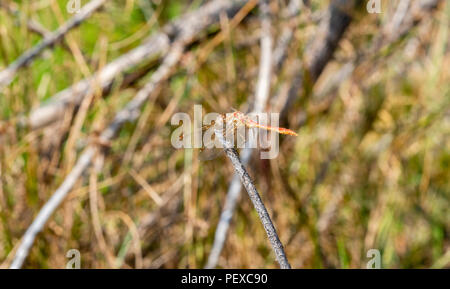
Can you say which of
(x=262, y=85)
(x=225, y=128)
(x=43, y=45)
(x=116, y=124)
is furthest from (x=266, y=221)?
(x=43, y=45)

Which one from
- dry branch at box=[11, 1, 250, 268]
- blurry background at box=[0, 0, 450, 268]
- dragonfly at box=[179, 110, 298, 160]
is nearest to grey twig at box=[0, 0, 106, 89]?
blurry background at box=[0, 0, 450, 268]

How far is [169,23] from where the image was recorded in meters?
1.50

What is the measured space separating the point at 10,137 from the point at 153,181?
38 centimetres

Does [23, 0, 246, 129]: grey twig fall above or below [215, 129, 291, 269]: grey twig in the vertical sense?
above

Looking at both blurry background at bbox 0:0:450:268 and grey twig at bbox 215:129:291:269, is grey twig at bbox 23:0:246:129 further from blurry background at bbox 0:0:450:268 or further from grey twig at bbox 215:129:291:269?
grey twig at bbox 215:129:291:269

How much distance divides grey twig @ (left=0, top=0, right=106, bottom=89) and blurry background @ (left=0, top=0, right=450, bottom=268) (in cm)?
3

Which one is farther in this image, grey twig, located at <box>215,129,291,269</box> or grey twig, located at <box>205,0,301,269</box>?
grey twig, located at <box>205,0,301,269</box>

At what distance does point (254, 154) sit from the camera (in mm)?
1189

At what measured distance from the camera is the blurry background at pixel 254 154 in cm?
120

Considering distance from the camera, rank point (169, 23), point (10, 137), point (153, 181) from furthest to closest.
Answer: point (169, 23) < point (153, 181) < point (10, 137)

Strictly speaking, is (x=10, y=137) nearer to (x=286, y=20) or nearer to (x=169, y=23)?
(x=169, y=23)

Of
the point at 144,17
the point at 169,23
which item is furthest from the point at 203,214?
the point at 144,17

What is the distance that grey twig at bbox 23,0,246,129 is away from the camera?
137 cm

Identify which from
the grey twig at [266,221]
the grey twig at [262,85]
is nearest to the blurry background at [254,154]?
the grey twig at [262,85]
